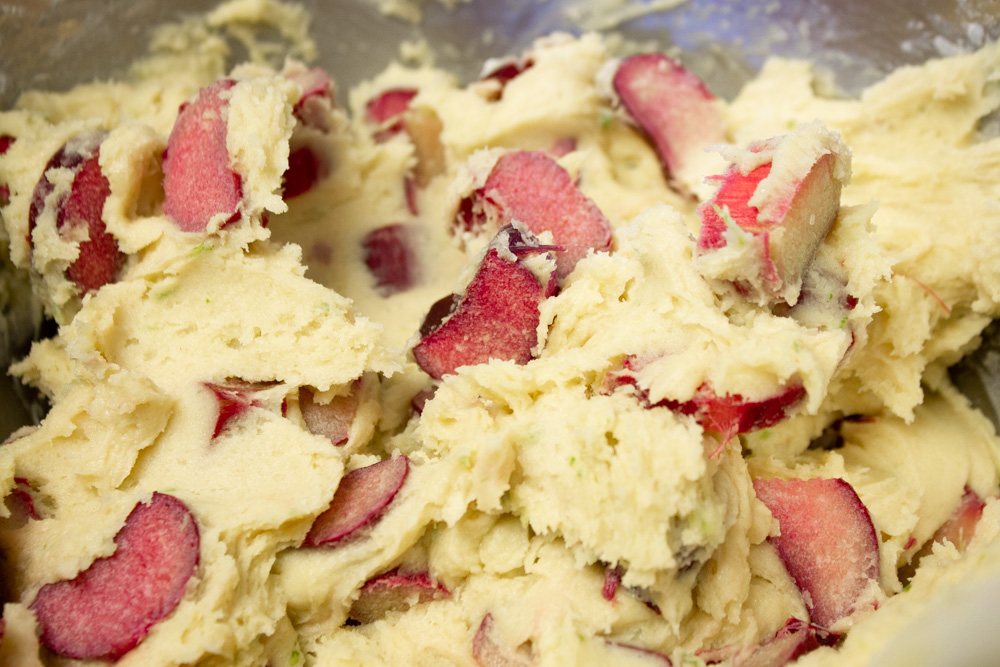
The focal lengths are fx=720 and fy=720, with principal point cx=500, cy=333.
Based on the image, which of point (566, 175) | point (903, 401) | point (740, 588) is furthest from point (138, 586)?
point (903, 401)

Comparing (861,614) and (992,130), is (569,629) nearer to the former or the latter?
(861,614)

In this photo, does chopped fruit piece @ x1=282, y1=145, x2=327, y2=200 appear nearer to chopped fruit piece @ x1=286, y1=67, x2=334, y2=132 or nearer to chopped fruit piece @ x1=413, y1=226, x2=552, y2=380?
chopped fruit piece @ x1=286, y1=67, x2=334, y2=132

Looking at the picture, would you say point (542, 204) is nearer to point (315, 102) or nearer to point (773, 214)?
point (773, 214)

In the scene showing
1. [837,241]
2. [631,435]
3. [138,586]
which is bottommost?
[138,586]

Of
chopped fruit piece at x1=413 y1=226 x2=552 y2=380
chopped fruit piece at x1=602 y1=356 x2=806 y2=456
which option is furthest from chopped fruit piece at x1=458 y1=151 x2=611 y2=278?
chopped fruit piece at x1=602 y1=356 x2=806 y2=456

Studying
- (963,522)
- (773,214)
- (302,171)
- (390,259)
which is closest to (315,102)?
(302,171)

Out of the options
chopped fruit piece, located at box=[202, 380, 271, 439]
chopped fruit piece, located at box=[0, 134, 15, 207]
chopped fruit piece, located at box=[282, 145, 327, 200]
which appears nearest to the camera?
chopped fruit piece, located at box=[202, 380, 271, 439]

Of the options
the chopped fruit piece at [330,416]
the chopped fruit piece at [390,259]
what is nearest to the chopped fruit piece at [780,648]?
the chopped fruit piece at [330,416]
